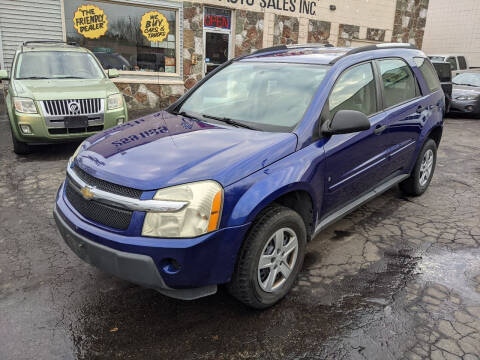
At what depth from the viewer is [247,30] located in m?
12.9

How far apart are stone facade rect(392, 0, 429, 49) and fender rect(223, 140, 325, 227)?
16316mm

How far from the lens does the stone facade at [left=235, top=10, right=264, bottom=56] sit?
12703 millimetres

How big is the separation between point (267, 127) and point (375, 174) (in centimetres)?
141

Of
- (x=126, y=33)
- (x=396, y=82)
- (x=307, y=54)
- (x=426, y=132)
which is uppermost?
(x=126, y=33)

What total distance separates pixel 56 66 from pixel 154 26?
211 inches

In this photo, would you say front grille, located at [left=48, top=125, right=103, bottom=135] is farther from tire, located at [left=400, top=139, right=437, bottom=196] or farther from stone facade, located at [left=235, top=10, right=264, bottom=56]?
stone facade, located at [left=235, top=10, right=264, bottom=56]

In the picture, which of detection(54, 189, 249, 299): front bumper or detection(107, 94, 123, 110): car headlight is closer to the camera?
detection(54, 189, 249, 299): front bumper

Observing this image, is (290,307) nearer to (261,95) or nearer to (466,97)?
(261,95)

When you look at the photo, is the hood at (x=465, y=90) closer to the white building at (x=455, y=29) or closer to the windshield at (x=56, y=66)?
the windshield at (x=56, y=66)

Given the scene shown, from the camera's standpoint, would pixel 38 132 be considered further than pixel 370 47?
Yes

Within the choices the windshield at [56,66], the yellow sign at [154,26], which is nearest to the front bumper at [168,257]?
the windshield at [56,66]

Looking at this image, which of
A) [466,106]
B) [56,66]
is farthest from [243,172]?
[466,106]

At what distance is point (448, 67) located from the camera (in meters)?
9.09

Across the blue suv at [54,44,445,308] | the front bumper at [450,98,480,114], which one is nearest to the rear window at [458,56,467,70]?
the front bumper at [450,98,480,114]
